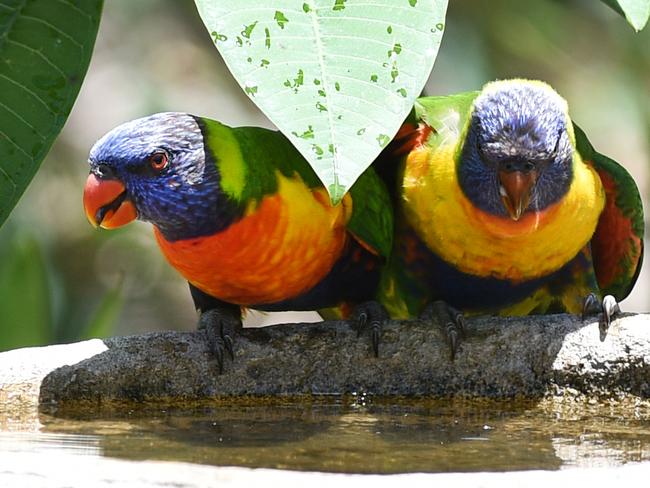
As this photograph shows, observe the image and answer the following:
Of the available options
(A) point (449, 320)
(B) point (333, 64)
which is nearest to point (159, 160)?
(A) point (449, 320)

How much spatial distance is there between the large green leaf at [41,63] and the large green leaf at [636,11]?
406mm

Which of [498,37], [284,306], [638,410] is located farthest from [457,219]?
[498,37]

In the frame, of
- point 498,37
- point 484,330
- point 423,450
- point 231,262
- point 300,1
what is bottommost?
point 423,450

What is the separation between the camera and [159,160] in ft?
5.50

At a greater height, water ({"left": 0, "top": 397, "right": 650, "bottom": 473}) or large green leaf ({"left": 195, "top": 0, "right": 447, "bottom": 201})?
large green leaf ({"left": 195, "top": 0, "right": 447, "bottom": 201})

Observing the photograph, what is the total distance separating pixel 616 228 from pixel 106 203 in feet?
3.48

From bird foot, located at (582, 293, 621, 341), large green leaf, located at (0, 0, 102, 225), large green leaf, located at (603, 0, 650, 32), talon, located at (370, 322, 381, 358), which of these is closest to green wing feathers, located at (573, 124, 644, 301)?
bird foot, located at (582, 293, 621, 341)

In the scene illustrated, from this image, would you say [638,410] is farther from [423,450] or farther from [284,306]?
[284,306]

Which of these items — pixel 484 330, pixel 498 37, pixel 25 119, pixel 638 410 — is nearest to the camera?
pixel 25 119

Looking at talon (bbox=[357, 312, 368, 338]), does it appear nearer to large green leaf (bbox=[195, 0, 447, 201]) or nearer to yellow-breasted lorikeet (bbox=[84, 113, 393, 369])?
yellow-breasted lorikeet (bbox=[84, 113, 393, 369])

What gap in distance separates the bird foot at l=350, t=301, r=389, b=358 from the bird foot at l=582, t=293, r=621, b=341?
0.35 meters

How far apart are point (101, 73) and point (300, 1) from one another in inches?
127

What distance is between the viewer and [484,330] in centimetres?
163

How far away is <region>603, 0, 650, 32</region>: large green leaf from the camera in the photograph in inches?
27.1
